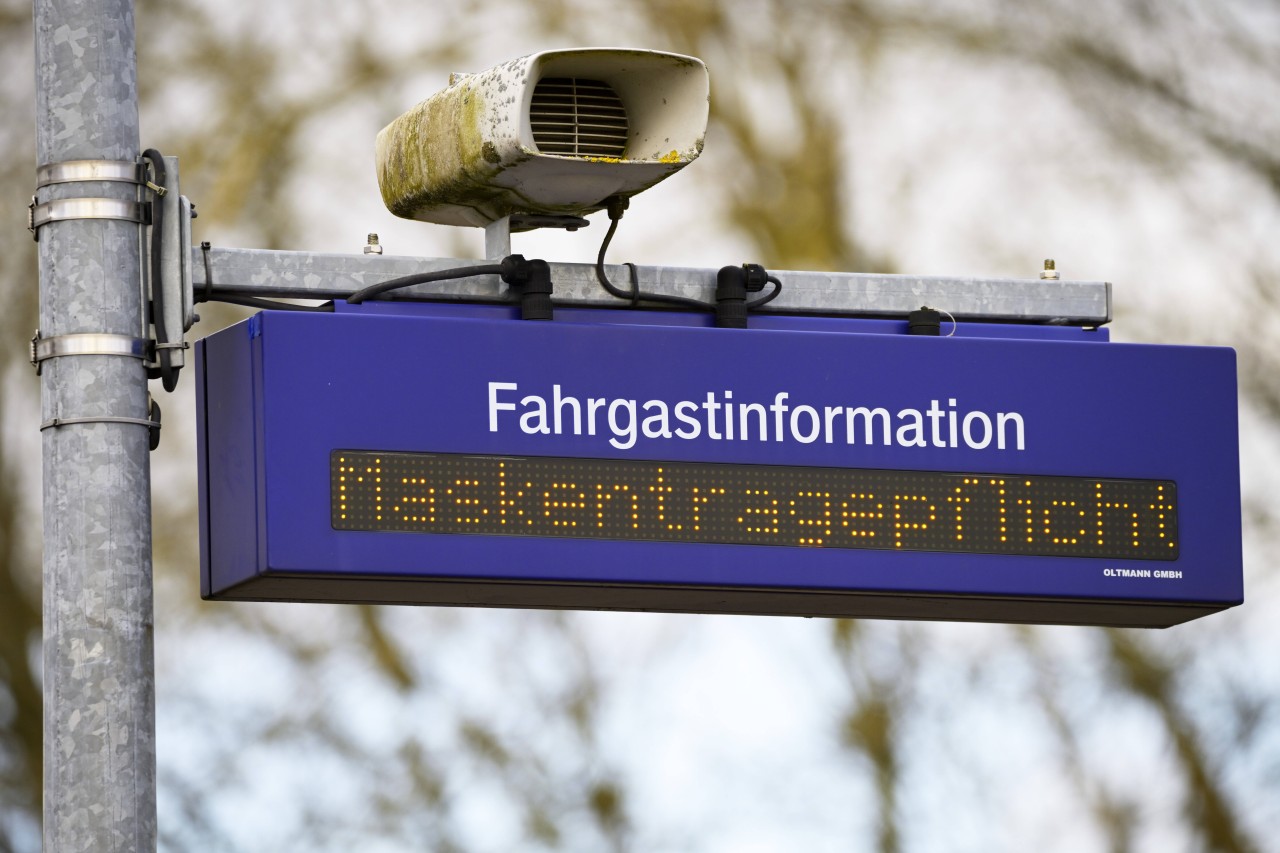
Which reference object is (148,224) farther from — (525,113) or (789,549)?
(789,549)

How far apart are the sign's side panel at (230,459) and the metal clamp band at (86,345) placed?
251mm

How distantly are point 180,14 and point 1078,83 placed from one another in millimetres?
4008

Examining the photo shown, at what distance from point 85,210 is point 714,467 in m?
1.18

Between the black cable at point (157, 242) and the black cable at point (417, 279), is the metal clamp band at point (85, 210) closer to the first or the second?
the black cable at point (157, 242)

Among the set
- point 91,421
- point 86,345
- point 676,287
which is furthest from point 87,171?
point 676,287

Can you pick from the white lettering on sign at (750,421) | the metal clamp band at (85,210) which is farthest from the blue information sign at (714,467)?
the metal clamp band at (85,210)

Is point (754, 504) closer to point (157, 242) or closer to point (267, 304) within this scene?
point (267, 304)

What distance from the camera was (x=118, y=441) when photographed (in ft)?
15.6

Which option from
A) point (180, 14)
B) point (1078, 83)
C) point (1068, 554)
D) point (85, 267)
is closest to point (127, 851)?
point (85, 267)

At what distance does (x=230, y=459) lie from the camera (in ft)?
16.5

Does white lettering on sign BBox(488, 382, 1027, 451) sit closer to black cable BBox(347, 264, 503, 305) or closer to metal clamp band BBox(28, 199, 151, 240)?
black cable BBox(347, 264, 503, 305)

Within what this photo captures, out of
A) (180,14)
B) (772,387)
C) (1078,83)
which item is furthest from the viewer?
(1078,83)

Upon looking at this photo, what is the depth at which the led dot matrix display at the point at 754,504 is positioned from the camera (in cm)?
504

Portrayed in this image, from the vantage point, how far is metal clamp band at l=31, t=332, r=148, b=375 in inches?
187
